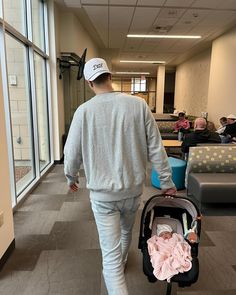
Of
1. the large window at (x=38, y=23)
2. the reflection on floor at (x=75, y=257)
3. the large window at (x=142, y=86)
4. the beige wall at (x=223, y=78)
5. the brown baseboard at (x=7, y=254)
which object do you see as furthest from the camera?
the large window at (x=142, y=86)

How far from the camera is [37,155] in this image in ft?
13.6

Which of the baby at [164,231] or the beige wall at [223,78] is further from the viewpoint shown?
the beige wall at [223,78]

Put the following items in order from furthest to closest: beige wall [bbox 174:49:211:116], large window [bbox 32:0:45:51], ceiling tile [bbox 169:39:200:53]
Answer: beige wall [bbox 174:49:211:116], ceiling tile [bbox 169:39:200:53], large window [bbox 32:0:45:51]

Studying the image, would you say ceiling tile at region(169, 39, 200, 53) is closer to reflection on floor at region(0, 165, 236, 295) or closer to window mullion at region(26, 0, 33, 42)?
window mullion at region(26, 0, 33, 42)

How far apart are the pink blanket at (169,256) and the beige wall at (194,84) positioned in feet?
25.9

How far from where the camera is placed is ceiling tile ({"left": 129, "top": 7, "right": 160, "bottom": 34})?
507 cm

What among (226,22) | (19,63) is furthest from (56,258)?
(226,22)

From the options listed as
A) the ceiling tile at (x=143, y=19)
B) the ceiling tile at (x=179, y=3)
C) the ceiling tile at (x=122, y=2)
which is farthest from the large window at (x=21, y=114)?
the ceiling tile at (x=179, y=3)

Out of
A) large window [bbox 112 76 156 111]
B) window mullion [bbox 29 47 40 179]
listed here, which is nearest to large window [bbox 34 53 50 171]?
window mullion [bbox 29 47 40 179]

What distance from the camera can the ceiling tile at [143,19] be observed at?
5.07 metres

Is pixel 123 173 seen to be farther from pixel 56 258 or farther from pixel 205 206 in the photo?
pixel 205 206

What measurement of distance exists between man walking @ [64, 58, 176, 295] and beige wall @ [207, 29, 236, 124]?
17.4 ft

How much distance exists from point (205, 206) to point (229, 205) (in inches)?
13.1

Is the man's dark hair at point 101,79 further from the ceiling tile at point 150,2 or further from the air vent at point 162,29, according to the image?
the air vent at point 162,29
